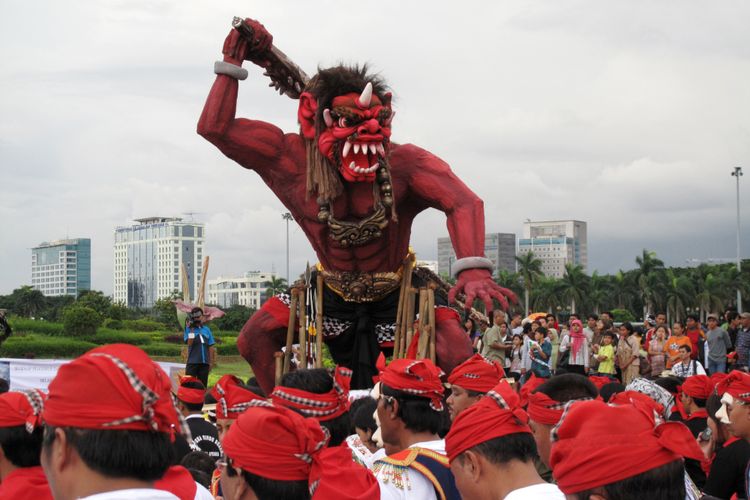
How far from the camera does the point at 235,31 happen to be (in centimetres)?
557

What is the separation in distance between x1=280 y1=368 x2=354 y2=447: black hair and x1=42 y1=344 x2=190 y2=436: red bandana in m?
1.19

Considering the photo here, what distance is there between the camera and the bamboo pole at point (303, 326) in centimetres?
607

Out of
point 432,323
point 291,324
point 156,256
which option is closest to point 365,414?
point 432,323

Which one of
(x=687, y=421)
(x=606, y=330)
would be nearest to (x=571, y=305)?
(x=606, y=330)

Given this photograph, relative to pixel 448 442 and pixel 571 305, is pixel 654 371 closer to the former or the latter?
pixel 448 442

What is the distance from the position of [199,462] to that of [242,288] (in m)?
152

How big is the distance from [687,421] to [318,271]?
2587mm

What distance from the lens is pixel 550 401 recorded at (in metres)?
3.89

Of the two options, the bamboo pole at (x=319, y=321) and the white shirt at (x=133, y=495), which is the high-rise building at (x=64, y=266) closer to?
the bamboo pole at (x=319, y=321)

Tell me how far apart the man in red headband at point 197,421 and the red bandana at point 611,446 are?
3.30m

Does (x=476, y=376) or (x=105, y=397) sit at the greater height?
(x=105, y=397)

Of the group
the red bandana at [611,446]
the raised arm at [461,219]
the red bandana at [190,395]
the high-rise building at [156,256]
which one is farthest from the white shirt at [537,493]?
the high-rise building at [156,256]

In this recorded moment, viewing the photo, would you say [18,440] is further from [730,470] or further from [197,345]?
[197,345]

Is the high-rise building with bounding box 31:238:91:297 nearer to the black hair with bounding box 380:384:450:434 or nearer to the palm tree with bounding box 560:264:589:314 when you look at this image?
the palm tree with bounding box 560:264:589:314
